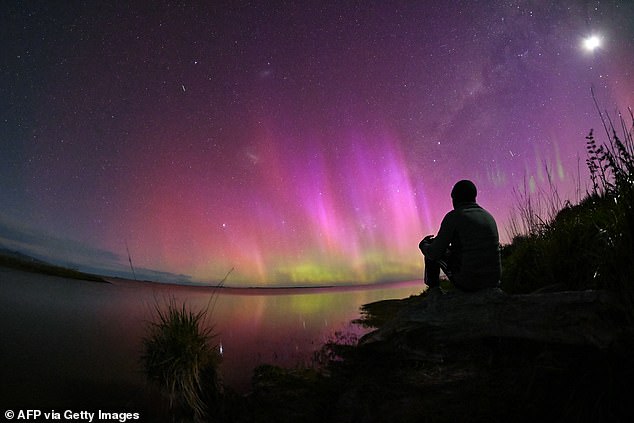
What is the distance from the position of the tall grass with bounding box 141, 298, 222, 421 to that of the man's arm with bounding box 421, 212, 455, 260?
4.59m

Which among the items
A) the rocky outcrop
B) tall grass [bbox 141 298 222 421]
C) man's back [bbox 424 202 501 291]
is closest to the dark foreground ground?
the rocky outcrop


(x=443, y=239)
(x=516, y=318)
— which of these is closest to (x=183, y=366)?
(x=443, y=239)

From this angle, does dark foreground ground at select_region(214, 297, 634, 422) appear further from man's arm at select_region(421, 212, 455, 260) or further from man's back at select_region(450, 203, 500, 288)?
man's arm at select_region(421, 212, 455, 260)

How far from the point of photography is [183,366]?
5711 millimetres

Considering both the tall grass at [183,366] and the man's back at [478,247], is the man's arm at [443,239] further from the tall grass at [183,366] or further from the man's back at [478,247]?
the tall grass at [183,366]

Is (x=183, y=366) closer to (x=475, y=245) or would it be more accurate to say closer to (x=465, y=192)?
(x=475, y=245)

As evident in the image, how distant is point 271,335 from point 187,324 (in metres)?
10.6

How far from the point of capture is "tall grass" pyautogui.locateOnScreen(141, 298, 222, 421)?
18.2 ft

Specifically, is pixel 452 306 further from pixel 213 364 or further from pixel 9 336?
pixel 9 336

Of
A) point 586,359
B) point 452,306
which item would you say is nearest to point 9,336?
point 452,306

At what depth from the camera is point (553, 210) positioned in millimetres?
7418

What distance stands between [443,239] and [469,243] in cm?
46

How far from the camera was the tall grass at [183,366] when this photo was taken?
18.2 ft

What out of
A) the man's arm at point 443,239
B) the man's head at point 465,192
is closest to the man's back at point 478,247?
the man's arm at point 443,239
